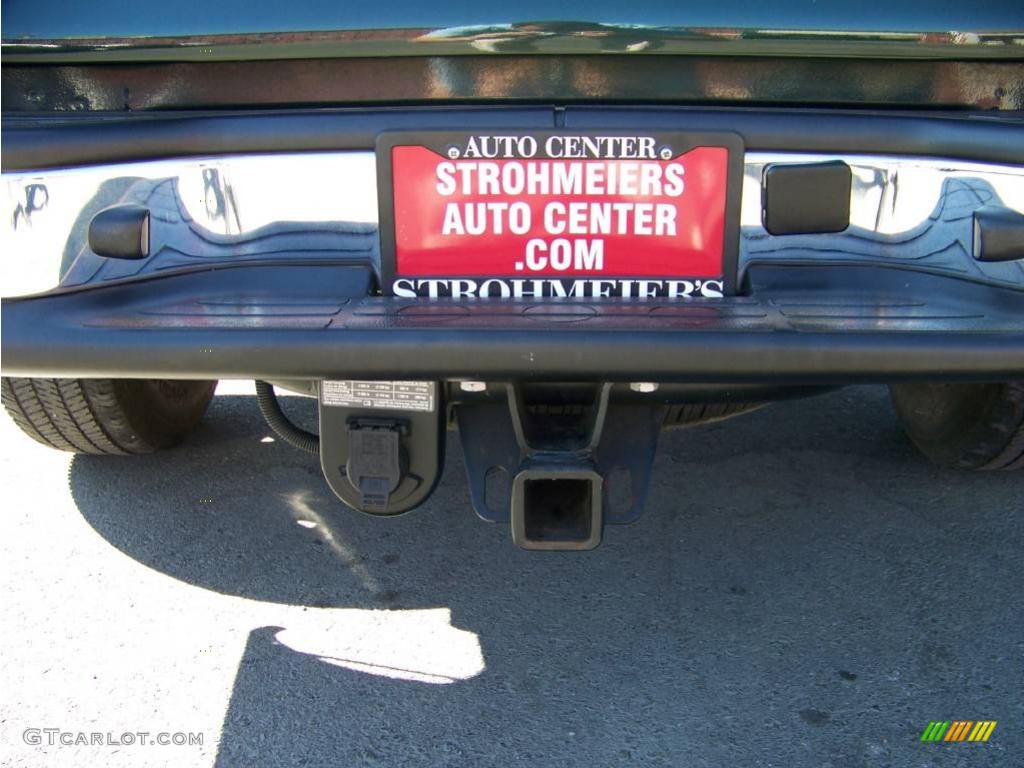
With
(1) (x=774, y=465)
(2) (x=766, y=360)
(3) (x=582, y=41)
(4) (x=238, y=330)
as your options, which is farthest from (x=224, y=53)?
(1) (x=774, y=465)

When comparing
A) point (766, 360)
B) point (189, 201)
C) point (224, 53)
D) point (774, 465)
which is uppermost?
point (224, 53)

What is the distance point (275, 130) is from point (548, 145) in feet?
1.58

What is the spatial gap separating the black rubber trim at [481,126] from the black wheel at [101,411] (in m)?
0.92

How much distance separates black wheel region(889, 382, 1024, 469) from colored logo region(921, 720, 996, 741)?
969 millimetres

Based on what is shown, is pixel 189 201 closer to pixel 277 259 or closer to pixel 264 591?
pixel 277 259

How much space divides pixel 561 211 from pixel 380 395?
0.47 meters

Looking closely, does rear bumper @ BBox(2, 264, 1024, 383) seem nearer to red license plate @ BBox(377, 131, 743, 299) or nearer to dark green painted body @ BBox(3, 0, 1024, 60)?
red license plate @ BBox(377, 131, 743, 299)

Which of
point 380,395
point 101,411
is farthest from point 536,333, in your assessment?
point 101,411

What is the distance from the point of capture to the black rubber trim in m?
1.72

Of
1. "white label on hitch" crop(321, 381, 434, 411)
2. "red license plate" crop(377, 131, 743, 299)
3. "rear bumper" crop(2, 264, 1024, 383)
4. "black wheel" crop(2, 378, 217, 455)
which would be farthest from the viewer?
"black wheel" crop(2, 378, 217, 455)

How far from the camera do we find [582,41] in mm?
1716

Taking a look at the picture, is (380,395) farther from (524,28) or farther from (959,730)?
(959,730)

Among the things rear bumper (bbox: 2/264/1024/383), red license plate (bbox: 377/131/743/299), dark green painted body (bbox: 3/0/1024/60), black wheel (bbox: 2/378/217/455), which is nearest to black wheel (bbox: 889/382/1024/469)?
rear bumper (bbox: 2/264/1024/383)

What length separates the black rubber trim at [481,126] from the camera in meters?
1.72
